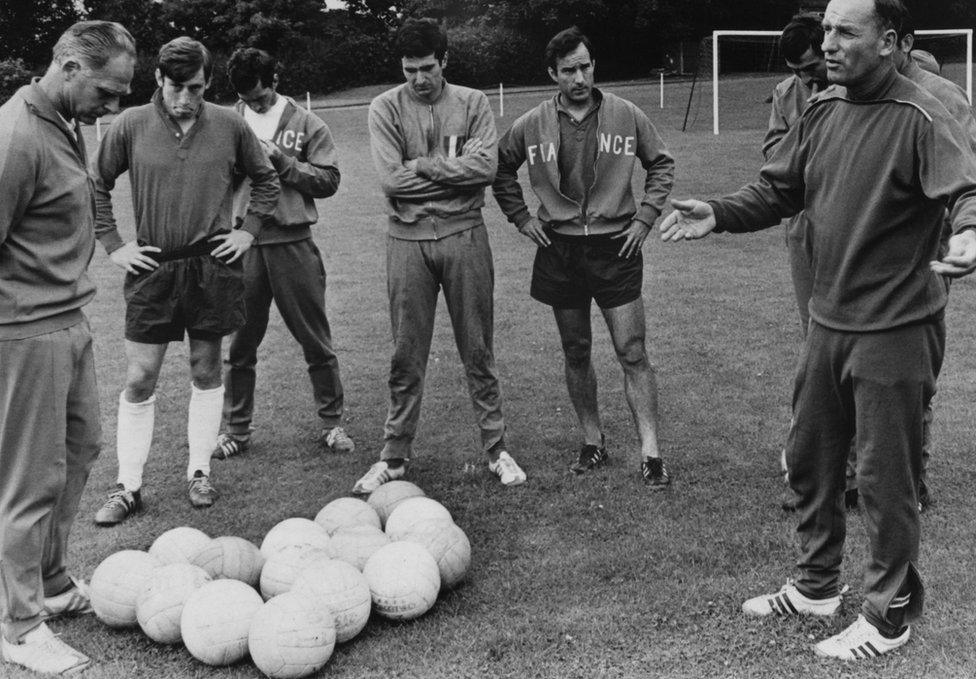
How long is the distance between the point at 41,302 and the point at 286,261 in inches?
108

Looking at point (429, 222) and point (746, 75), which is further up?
point (429, 222)

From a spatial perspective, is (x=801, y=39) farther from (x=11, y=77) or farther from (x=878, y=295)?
(x=11, y=77)

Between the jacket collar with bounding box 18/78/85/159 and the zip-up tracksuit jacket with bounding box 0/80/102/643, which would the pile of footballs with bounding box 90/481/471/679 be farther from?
the jacket collar with bounding box 18/78/85/159

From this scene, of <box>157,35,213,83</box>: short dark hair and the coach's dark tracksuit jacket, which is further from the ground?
<box>157,35,213,83</box>: short dark hair

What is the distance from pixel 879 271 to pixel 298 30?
52.3m

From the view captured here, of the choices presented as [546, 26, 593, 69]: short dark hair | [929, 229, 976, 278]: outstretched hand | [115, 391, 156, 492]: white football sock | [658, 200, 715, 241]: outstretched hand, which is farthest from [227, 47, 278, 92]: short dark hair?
[929, 229, 976, 278]: outstretched hand

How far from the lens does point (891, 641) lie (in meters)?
4.20

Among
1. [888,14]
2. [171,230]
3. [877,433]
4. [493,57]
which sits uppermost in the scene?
[888,14]

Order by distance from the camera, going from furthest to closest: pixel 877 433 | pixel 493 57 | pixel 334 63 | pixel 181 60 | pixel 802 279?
pixel 334 63 < pixel 493 57 < pixel 802 279 < pixel 181 60 < pixel 877 433

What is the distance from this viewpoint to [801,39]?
5.83 metres

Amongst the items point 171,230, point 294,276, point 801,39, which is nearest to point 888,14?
point 801,39

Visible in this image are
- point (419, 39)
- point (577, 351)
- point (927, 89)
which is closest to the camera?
point (927, 89)

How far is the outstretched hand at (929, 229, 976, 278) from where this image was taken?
3.54 m

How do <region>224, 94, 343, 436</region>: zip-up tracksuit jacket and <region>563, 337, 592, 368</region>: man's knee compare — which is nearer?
<region>563, 337, 592, 368</region>: man's knee
